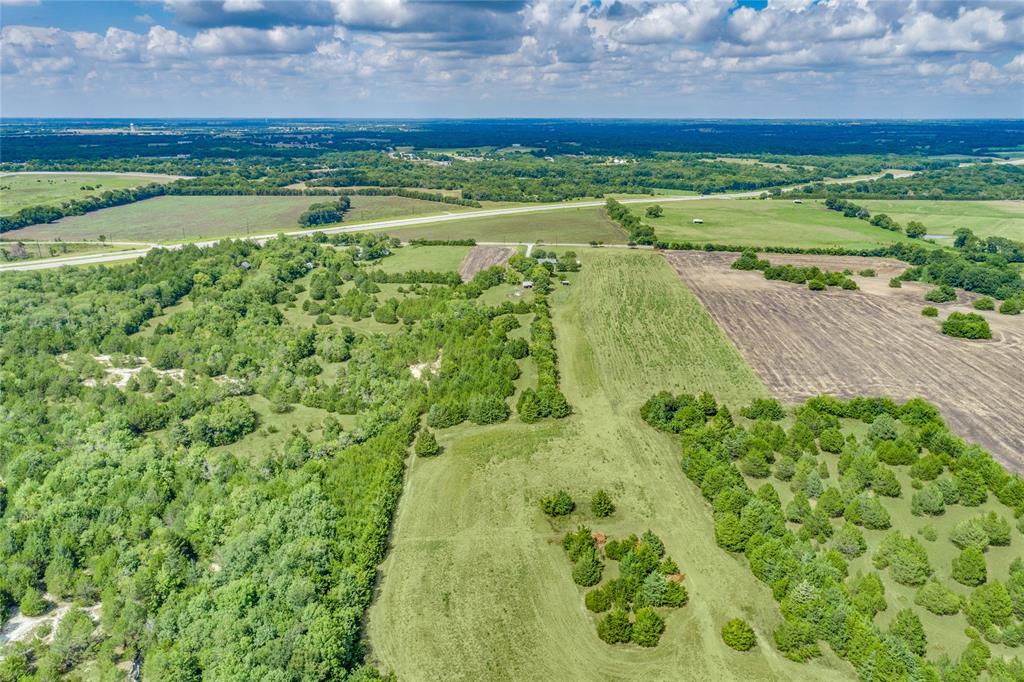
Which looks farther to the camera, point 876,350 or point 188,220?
point 188,220

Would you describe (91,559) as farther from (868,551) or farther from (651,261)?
(651,261)

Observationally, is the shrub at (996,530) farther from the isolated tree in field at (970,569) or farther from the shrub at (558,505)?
the shrub at (558,505)

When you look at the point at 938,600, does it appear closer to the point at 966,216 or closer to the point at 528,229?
the point at 528,229

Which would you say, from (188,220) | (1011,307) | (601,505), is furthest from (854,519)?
(188,220)

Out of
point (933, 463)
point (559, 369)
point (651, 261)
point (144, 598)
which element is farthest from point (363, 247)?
point (933, 463)

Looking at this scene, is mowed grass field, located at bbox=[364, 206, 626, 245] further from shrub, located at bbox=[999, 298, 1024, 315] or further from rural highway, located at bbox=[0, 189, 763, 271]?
shrub, located at bbox=[999, 298, 1024, 315]

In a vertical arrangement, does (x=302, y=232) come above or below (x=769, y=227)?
below

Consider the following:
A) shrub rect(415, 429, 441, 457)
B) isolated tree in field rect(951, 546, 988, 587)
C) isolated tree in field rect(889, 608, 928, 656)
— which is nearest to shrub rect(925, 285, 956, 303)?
isolated tree in field rect(951, 546, 988, 587)
